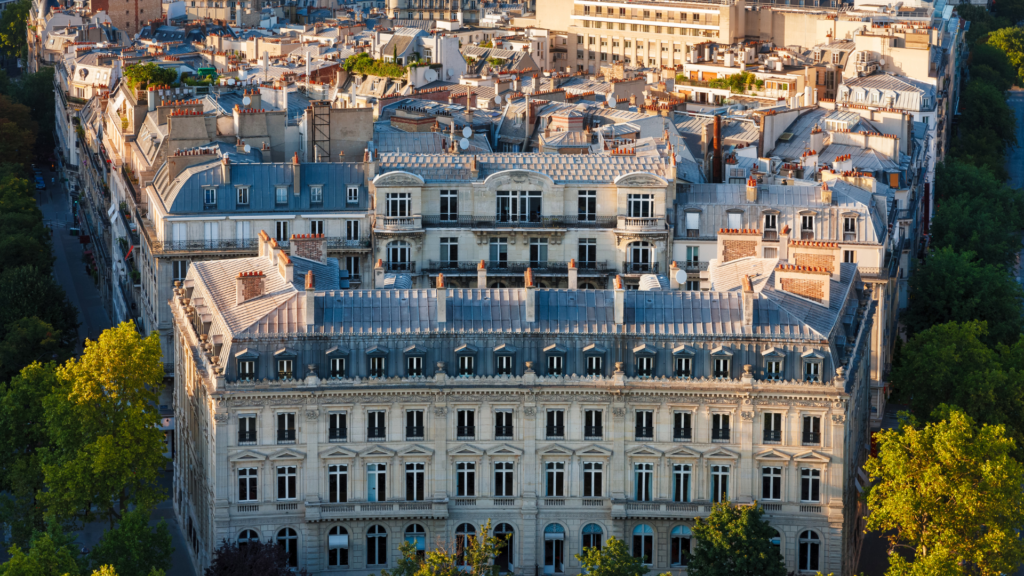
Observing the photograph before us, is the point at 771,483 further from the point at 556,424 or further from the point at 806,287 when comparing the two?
the point at 806,287

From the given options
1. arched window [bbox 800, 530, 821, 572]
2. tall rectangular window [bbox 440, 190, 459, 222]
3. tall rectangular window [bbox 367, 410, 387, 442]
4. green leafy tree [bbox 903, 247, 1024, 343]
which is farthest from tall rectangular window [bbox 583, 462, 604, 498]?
green leafy tree [bbox 903, 247, 1024, 343]

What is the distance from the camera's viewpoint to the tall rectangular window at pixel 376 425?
82188 millimetres

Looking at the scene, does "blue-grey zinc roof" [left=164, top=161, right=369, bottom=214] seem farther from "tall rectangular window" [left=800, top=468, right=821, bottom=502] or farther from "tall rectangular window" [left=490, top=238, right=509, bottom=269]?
"tall rectangular window" [left=800, top=468, right=821, bottom=502]

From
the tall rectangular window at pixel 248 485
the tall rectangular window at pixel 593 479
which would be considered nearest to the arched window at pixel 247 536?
the tall rectangular window at pixel 248 485

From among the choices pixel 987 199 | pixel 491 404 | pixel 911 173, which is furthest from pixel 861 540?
pixel 987 199

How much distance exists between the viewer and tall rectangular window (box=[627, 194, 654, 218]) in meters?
104

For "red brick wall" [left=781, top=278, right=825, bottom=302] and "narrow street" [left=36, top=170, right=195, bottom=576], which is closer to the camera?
"red brick wall" [left=781, top=278, right=825, bottom=302]

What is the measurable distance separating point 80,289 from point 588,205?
1944 inches

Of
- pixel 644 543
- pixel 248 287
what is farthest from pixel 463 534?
pixel 248 287

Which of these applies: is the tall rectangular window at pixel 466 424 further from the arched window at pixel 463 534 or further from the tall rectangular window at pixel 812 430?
the tall rectangular window at pixel 812 430

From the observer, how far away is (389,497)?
8300 cm

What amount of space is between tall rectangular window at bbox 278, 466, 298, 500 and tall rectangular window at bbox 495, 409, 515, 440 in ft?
28.2

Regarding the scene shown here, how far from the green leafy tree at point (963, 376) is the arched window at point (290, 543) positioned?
32.3 meters

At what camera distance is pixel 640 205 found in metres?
104
